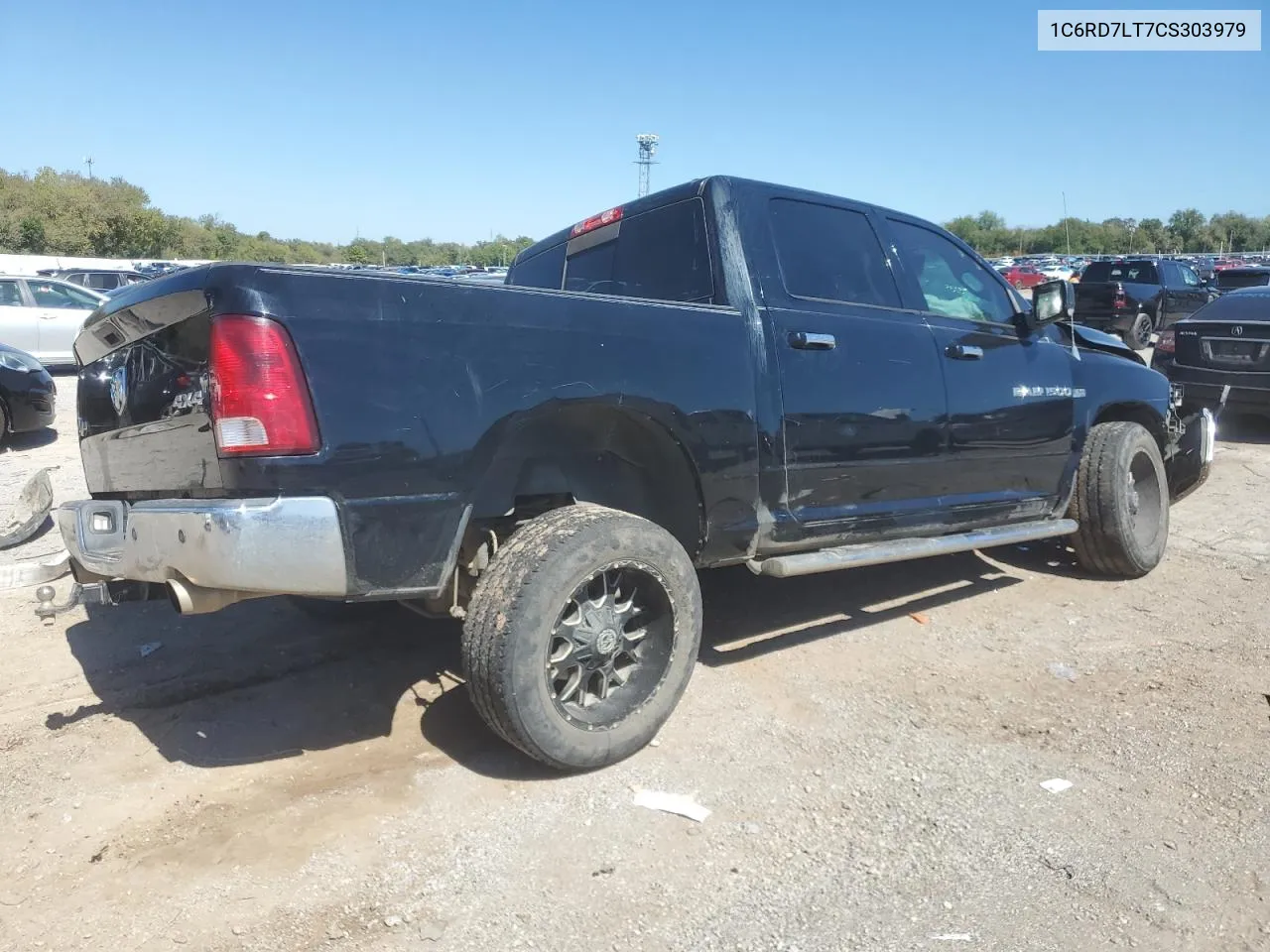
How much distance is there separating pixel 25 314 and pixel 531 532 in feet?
42.3

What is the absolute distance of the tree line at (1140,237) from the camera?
3014 inches

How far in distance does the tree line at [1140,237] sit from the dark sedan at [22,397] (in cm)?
7410

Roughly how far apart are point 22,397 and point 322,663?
6.19 metres

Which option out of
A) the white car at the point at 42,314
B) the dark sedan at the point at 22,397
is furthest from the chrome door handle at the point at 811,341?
the white car at the point at 42,314

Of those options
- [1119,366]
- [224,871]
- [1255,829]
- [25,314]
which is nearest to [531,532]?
[224,871]

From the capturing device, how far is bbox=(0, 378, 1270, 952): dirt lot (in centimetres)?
235

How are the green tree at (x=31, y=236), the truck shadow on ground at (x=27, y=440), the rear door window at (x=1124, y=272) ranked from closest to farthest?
the truck shadow on ground at (x=27, y=440) → the rear door window at (x=1124, y=272) → the green tree at (x=31, y=236)

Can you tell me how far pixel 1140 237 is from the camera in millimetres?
80375

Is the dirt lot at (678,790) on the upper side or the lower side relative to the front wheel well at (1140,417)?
lower

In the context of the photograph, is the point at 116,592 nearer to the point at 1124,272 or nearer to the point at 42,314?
the point at 42,314

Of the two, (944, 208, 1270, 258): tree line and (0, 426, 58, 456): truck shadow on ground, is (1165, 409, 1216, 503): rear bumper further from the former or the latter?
(944, 208, 1270, 258): tree line

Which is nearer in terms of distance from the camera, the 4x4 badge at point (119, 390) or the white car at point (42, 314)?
the 4x4 badge at point (119, 390)

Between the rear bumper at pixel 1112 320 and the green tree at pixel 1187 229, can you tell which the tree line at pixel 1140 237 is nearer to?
the green tree at pixel 1187 229

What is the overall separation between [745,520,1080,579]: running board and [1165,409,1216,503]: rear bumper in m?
1.84
